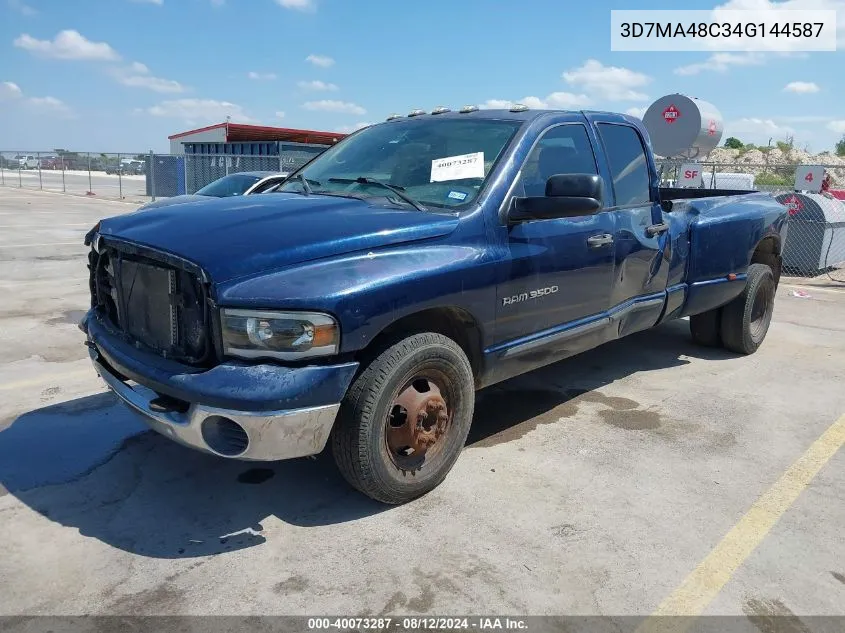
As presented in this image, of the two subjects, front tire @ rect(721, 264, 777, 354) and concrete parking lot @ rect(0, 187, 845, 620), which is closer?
concrete parking lot @ rect(0, 187, 845, 620)

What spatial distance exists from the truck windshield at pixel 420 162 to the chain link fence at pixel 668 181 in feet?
15.7

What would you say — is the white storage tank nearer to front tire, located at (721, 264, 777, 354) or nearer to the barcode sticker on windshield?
front tire, located at (721, 264, 777, 354)

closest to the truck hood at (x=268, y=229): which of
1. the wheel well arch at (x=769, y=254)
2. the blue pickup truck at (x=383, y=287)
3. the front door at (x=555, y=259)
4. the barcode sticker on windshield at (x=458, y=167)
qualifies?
the blue pickup truck at (x=383, y=287)

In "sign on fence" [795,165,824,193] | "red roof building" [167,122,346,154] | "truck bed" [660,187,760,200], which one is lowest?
"truck bed" [660,187,760,200]

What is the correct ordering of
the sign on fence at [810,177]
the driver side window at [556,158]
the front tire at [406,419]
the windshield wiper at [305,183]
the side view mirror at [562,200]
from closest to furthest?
the front tire at [406,419] → the side view mirror at [562,200] → the driver side window at [556,158] → the windshield wiper at [305,183] → the sign on fence at [810,177]

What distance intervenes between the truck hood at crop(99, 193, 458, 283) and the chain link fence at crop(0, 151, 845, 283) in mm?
5648

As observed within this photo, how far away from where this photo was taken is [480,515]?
3.33 meters

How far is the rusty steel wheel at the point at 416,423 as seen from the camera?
3.27 m

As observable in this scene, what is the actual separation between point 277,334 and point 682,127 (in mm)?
13700

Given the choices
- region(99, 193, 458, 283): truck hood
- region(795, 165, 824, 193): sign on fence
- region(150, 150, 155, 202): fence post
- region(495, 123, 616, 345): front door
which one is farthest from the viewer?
region(150, 150, 155, 202): fence post

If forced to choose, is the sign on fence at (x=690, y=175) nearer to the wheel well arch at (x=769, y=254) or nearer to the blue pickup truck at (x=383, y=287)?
the wheel well arch at (x=769, y=254)

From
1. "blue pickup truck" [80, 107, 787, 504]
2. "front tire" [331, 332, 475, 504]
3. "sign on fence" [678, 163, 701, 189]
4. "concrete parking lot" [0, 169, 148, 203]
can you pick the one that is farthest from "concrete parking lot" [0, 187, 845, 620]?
"concrete parking lot" [0, 169, 148, 203]

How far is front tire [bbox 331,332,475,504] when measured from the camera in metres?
3.02

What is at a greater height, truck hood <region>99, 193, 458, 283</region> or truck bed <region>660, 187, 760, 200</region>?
truck bed <region>660, 187, 760, 200</region>
